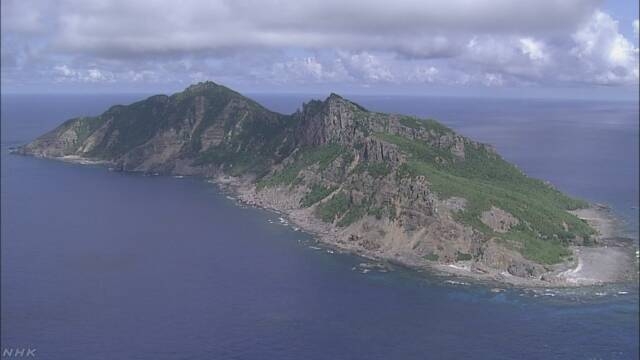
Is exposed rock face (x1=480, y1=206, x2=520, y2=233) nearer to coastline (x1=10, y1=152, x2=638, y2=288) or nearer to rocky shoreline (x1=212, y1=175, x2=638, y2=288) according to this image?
rocky shoreline (x1=212, y1=175, x2=638, y2=288)

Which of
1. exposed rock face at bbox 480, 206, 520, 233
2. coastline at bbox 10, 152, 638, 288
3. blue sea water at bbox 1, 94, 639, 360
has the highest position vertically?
exposed rock face at bbox 480, 206, 520, 233

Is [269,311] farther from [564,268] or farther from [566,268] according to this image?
[566,268]

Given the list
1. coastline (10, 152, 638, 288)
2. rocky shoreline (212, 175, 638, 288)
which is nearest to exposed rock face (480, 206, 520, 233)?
rocky shoreline (212, 175, 638, 288)

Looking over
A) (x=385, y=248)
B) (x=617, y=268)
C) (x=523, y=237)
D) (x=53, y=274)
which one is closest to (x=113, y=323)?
(x=53, y=274)

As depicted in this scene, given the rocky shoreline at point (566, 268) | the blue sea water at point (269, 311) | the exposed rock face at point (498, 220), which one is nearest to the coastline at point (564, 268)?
the rocky shoreline at point (566, 268)

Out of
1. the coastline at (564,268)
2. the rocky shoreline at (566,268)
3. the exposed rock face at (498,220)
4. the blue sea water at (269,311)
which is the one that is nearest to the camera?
the blue sea water at (269,311)

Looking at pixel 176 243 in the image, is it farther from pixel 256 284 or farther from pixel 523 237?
pixel 523 237

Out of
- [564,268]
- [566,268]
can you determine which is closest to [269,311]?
[564,268]

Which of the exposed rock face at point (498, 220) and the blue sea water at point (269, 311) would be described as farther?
the exposed rock face at point (498, 220)

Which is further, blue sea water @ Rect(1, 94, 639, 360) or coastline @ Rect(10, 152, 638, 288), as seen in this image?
coastline @ Rect(10, 152, 638, 288)

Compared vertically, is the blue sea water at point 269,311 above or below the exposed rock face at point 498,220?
below

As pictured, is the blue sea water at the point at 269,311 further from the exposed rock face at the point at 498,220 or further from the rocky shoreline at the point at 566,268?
the exposed rock face at the point at 498,220
